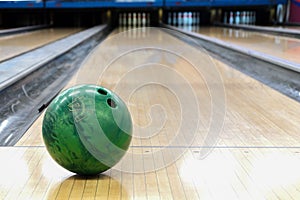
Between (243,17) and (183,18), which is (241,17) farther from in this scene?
(183,18)

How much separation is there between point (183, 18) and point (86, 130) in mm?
9680

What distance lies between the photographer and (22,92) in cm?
296

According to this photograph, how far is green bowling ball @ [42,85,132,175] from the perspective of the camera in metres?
1.44

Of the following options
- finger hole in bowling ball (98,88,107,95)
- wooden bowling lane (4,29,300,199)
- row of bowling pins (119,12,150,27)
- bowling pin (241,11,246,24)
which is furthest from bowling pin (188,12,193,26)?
finger hole in bowling ball (98,88,107,95)

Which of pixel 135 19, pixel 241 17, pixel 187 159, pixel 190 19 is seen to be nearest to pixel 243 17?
pixel 241 17

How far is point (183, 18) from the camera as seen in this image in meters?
10.8

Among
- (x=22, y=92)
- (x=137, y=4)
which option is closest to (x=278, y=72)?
(x=22, y=92)

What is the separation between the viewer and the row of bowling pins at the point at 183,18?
35.1 ft

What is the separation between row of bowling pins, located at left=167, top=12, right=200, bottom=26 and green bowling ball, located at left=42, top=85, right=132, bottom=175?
30.6 feet

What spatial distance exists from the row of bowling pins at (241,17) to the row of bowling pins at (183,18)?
750 mm

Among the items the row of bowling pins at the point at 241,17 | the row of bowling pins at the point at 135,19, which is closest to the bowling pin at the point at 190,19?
the row of bowling pins at the point at 241,17

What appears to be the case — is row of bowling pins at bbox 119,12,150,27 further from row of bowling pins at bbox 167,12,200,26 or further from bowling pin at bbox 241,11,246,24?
bowling pin at bbox 241,11,246,24

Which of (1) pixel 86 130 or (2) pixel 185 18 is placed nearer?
(1) pixel 86 130

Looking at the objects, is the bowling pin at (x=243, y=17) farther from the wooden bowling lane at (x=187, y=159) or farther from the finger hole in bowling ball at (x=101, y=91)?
the finger hole in bowling ball at (x=101, y=91)
